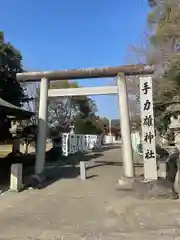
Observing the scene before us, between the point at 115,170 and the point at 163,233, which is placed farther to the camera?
the point at 115,170

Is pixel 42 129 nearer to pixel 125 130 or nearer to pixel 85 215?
pixel 125 130

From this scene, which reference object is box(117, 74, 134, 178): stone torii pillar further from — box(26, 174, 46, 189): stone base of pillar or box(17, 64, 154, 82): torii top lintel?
box(26, 174, 46, 189): stone base of pillar

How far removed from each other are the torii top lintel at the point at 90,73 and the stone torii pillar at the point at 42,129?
32 centimetres

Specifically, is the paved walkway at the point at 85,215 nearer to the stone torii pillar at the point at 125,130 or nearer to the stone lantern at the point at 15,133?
the stone torii pillar at the point at 125,130

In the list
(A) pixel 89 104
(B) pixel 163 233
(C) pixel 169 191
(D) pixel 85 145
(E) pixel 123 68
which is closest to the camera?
(B) pixel 163 233

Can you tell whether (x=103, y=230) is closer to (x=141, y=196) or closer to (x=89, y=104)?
(x=141, y=196)

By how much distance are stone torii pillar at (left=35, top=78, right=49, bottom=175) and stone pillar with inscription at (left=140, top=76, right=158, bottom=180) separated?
3.81 meters

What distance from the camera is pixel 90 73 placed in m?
12.8

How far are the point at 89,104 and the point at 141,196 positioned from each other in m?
41.1

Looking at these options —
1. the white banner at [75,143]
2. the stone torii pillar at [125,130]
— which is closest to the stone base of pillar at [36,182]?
the stone torii pillar at [125,130]

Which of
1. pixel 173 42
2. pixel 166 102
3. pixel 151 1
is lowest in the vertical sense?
pixel 166 102

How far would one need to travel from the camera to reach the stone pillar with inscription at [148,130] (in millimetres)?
10992

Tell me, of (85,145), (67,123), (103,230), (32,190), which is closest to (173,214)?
(103,230)

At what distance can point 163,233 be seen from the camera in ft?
19.6
